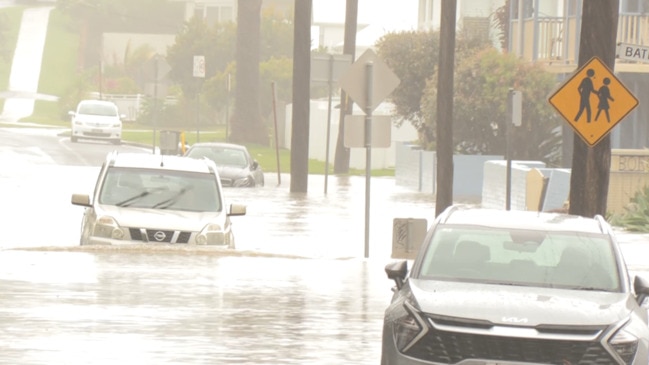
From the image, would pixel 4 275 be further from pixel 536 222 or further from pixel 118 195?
pixel 536 222

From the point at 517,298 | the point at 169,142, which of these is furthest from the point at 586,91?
the point at 169,142

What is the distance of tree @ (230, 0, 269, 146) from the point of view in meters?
67.8

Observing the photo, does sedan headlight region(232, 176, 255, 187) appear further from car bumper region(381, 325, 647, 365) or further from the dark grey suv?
car bumper region(381, 325, 647, 365)

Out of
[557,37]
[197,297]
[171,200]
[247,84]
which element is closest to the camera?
[197,297]

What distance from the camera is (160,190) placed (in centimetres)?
2250

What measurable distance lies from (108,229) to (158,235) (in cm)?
62

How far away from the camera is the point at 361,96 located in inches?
960

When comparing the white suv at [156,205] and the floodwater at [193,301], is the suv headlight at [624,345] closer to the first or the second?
the floodwater at [193,301]

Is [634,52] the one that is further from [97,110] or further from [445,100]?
[97,110]

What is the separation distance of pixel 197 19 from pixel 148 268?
71756 millimetres

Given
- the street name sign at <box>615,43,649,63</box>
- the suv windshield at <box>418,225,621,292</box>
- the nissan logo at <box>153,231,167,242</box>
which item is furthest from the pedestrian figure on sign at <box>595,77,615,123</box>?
the suv windshield at <box>418,225,621,292</box>

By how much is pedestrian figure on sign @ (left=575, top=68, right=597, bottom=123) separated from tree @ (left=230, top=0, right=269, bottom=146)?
48776 millimetres

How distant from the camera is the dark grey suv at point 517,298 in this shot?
10.4m

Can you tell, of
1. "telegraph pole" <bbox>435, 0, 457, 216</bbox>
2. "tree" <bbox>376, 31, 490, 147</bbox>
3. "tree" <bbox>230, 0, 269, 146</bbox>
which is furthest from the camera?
"tree" <bbox>230, 0, 269, 146</bbox>
